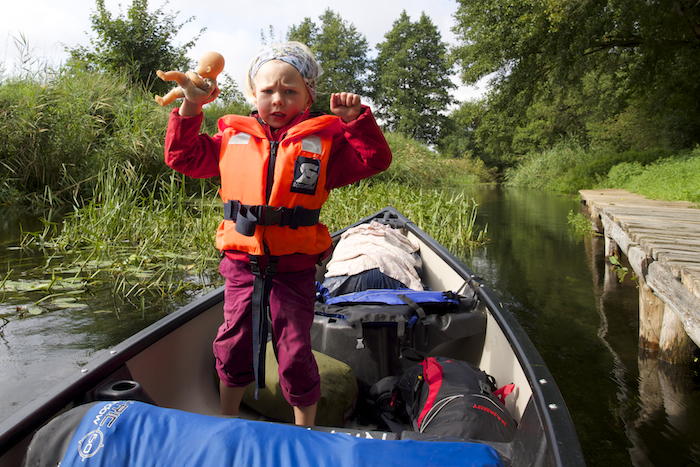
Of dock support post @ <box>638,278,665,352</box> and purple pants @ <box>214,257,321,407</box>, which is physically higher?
purple pants @ <box>214,257,321,407</box>

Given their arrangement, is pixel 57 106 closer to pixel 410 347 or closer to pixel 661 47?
pixel 410 347

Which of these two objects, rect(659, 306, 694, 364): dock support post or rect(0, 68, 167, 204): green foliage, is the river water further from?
rect(0, 68, 167, 204): green foliage

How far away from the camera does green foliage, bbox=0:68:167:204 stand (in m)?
6.13

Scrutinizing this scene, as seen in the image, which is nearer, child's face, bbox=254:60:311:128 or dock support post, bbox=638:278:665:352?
child's face, bbox=254:60:311:128

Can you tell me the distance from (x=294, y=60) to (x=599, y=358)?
2.86 metres

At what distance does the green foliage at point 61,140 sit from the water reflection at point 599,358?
507 cm

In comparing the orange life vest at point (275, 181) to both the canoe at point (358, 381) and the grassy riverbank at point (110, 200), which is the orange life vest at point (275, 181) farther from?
the grassy riverbank at point (110, 200)

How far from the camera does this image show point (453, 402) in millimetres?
1396

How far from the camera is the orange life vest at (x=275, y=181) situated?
4.50 ft

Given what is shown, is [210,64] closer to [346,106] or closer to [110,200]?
[346,106]

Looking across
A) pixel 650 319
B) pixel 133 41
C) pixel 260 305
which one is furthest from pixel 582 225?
pixel 133 41

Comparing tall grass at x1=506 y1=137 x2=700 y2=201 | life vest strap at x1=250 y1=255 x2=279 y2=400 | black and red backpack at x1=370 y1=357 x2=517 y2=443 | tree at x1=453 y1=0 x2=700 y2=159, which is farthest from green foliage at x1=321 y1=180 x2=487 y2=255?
tree at x1=453 y1=0 x2=700 y2=159

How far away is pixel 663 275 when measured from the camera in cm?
266

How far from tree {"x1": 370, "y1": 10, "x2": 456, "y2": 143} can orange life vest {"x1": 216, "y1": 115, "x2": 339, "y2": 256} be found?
1318 inches
